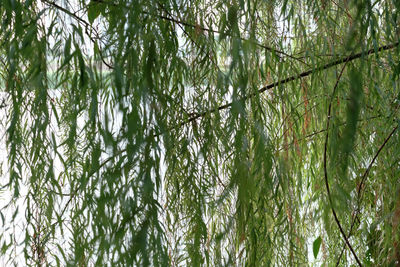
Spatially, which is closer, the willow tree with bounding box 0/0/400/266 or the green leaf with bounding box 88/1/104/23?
the willow tree with bounding box 0/0/400/266

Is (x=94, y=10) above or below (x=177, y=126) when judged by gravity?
above

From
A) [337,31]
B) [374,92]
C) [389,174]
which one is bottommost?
[389,174]

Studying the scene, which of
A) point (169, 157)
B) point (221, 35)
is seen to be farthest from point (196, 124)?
point (221, 35)

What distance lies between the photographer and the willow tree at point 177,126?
2.76 ft

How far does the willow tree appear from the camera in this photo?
0.84 metres

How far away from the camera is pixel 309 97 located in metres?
1.32

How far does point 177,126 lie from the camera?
1.05m

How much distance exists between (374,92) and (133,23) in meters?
0.58

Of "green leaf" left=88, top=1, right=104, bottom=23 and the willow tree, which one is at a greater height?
"green leaf" left=88, top=1, right=104, bottom=23

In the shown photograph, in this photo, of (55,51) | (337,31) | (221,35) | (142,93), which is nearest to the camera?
(142,93)

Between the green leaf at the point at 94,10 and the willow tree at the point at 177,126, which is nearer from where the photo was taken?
the willow tree at the point at 177,126

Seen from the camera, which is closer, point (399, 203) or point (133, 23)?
point (133, 23)

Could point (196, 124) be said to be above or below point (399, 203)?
above

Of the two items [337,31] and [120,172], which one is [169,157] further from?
[337,31]
